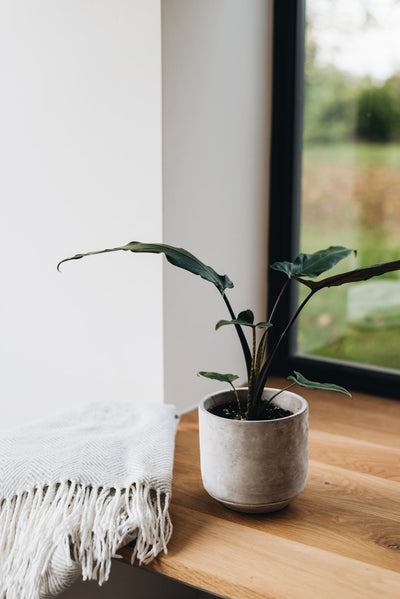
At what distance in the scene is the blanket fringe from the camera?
69 cm

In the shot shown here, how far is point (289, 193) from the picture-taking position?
133cm

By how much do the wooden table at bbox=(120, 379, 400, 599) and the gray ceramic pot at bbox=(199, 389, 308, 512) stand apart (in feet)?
0.13

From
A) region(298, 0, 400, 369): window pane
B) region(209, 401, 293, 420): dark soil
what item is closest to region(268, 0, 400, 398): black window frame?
region(298, 0, 400, 369): window pane

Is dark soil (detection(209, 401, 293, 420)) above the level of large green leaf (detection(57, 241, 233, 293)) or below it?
below

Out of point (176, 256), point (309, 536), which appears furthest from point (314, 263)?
point (309, 536)

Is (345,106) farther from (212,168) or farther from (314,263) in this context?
(314,263)

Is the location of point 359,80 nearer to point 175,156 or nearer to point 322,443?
point 175,156

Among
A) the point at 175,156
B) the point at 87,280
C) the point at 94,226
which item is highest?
the point at 175,156

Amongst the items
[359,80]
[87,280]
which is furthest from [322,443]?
[359,80]

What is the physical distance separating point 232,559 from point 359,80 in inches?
39.0

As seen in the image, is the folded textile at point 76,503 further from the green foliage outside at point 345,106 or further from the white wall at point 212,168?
the green foliage outside at point 345,106

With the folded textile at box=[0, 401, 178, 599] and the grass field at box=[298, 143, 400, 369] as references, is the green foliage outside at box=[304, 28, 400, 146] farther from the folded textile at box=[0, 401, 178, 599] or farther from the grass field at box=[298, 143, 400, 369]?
the folded textile at box=[0, 401, 178, 599]

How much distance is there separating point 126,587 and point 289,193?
88 centimetres

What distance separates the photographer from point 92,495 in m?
0.76
